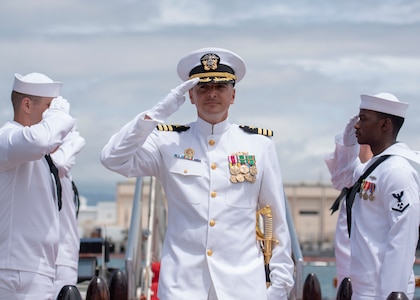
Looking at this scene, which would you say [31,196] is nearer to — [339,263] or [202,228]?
[202,228]

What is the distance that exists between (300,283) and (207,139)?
6.02 ft

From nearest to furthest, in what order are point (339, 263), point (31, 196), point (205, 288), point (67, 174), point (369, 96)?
point (205, 288) → point (31, 196) → point (369, 96) → point (67, 174) → point (339, 263)

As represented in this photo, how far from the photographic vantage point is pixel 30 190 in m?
5.80

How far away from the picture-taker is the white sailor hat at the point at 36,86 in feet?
19.6

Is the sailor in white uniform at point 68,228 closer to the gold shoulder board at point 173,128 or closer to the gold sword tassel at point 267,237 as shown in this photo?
the gold shoulder board at point 173,128

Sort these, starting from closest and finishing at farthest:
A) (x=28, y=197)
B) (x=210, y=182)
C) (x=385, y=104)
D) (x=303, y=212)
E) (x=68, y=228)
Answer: (x=210, y=182)
(x=28, y=197)
(x=385, y=104)
(x=68, y=228)
(x=303, y=212)

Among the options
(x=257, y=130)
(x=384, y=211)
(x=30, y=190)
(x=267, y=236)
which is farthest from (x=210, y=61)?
(x=384, y=211)

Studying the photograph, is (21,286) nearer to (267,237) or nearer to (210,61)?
(267,237)

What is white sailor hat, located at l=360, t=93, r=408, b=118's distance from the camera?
623 centimetres

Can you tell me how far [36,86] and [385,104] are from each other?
75.7 inches

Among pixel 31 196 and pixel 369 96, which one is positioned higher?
pixel 369 96

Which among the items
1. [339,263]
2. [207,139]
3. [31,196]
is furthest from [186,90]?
[339,263]

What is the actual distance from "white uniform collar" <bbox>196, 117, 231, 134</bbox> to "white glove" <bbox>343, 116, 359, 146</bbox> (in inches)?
57.5

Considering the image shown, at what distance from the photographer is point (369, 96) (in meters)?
6.29
